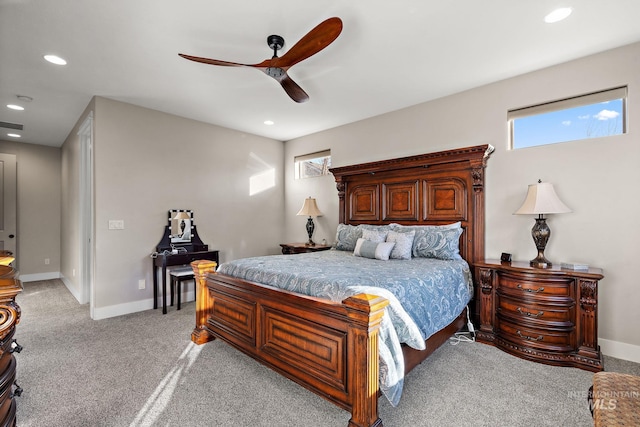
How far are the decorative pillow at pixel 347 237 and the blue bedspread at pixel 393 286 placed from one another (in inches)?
31.5

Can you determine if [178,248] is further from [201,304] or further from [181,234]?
[201,304]

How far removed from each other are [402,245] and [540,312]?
1.34 m

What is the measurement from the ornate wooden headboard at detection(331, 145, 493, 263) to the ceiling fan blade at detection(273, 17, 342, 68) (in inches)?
85.7

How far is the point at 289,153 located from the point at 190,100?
2.30 m

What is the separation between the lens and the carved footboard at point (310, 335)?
169 centimetres

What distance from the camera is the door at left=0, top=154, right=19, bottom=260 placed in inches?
221

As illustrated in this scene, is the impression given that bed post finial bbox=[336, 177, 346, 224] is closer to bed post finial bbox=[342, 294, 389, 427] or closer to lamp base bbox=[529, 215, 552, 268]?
lamp base bbox=[529, 215, 552, 268]

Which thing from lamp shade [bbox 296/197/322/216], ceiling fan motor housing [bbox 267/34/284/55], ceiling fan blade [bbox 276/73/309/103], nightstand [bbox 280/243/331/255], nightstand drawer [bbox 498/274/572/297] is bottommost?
nightstand drawer [bbox 498/274/572/297]

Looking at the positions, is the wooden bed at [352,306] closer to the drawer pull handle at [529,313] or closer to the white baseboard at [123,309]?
the drawer pull handle at [529,313]

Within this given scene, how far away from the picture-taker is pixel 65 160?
5883 millimetres

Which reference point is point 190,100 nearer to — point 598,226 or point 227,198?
point 227,198

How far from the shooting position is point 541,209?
2805mm

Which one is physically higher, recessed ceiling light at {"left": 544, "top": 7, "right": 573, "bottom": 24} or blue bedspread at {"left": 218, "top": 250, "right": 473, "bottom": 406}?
recessed ceiling light at {"left": 544, "top": 7, "right": 573, "bottom": 24}

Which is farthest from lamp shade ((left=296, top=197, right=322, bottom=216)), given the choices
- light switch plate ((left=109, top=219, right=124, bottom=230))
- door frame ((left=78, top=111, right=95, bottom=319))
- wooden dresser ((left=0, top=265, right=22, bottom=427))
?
wooden dresser ((left=0, top=265, right=22, bottom=427))
